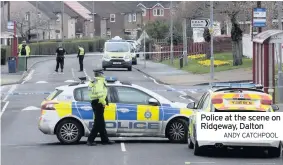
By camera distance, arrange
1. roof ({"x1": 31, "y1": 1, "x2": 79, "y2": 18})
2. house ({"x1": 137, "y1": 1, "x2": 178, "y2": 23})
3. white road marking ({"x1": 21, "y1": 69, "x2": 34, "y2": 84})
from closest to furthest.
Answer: white road marking ({"x1": 21, "y1": 69, "x2": 34, "y2": 84})
roof ({"x1": 31, "y1": 1, "x2": 79, "y2": 18})
house ({"x1": 137, "y1": 1, "x2": 178, "y2": 23})

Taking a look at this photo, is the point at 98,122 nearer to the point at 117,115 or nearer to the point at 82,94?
the point at 117,115

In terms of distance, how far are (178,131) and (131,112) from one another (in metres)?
1.23

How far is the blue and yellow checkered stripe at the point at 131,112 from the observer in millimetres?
17281

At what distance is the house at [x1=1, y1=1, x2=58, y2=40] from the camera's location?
102562 mm

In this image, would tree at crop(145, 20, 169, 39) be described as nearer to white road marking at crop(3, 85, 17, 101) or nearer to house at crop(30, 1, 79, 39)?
white road marking at crop(3, 85, 17, 101)

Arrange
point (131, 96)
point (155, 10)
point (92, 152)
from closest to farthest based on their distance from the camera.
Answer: point (92, 152)
point (131, 96)
point (155, 10)

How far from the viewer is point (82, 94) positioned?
17531 millimetres

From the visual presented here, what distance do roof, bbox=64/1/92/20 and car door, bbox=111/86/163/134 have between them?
105691 mm

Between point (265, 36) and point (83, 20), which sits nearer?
point (265, 36)

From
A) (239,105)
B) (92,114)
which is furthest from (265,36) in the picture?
(239,105)

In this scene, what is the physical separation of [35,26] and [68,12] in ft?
56.9

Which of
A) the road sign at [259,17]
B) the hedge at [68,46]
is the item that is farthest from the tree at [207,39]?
the hedge at [68,46]

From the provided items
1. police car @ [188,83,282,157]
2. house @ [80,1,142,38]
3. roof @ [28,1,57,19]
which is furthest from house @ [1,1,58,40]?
police car @ [188,83,282,157]

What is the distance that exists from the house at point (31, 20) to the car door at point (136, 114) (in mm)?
82296
